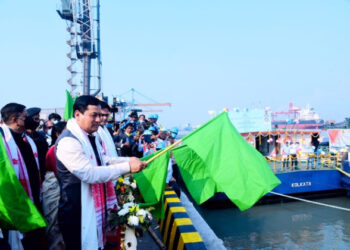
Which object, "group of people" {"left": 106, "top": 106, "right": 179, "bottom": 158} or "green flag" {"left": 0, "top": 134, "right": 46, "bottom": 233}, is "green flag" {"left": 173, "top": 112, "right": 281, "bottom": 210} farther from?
"group of people" {"left": 106, "top": 106, "right": 179, "bottom": 158}

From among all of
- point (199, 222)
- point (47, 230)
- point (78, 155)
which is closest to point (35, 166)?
point (47, 230)

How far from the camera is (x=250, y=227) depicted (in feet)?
36.4

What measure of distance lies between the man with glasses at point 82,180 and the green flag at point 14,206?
25 cm

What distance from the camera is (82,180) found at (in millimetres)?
2314

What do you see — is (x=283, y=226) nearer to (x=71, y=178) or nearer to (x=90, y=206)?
(x=90, y=206)

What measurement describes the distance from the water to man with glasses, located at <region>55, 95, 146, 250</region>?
7.84m

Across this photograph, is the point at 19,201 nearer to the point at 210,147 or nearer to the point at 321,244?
the point at 210,147

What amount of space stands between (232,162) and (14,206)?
202 centimetres

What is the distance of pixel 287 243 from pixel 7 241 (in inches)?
365

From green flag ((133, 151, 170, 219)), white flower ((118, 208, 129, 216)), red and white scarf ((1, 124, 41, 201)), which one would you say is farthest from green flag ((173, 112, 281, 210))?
red and white scarf ((1, 124, 41, 201))

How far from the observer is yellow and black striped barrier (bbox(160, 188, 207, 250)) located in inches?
136

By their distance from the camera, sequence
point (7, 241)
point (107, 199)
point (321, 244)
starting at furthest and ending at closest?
point (321, 244) < point (107, 199) < point (7, 241)

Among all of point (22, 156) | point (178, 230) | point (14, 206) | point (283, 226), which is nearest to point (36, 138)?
point (22, 156)

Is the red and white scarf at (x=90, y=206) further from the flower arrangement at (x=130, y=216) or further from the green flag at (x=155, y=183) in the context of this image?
the green flag at (x=155, y=183)
